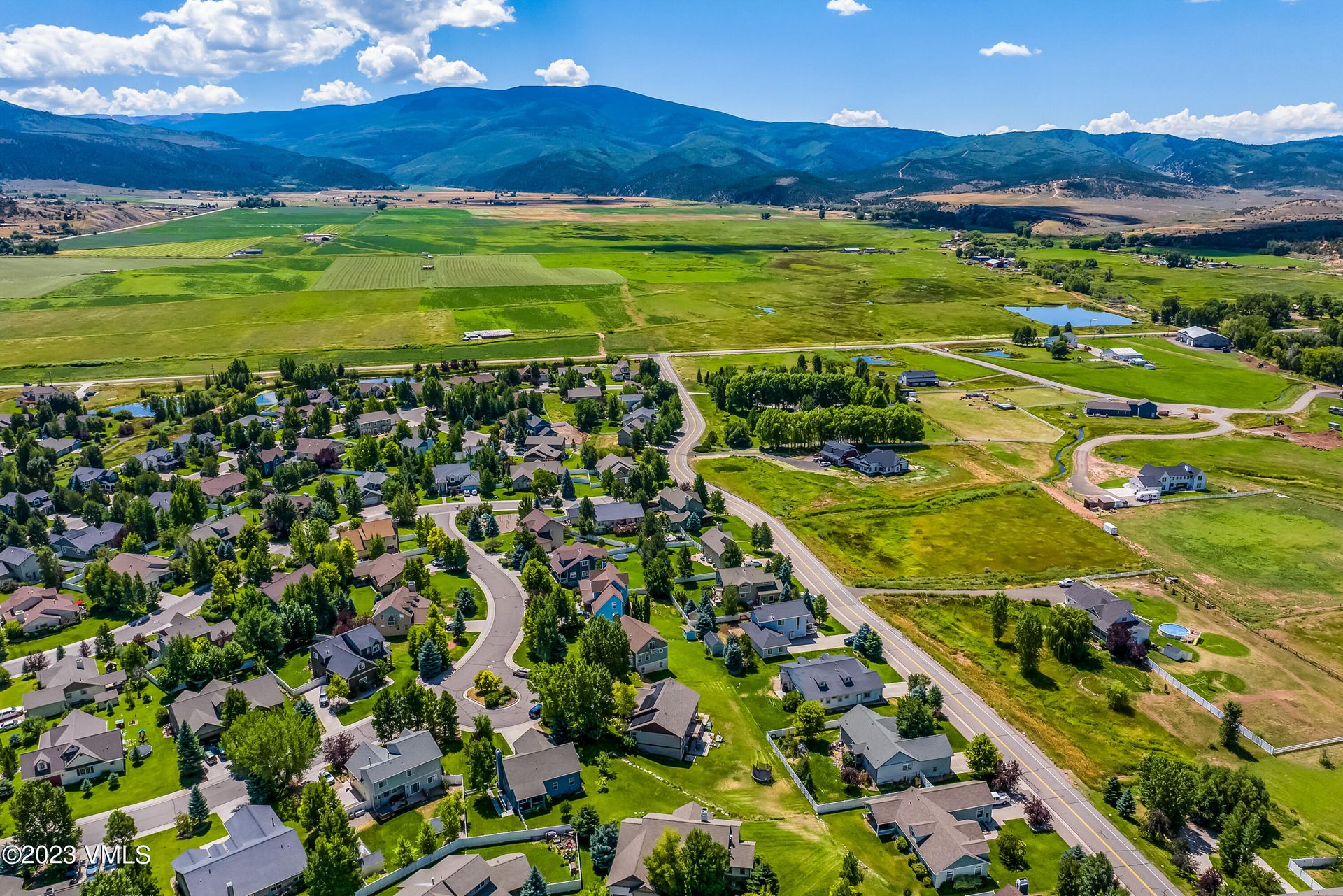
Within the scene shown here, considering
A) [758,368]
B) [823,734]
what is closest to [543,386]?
[758,368]

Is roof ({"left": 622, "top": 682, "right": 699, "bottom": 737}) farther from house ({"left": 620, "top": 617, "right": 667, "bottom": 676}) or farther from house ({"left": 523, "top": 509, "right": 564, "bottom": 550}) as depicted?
house ({"left": 523, "top": 509, "right": 564, "bottom": 550})

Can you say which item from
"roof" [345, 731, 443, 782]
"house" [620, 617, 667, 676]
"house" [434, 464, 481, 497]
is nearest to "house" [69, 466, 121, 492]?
"house" [434, 464, 481, 497]

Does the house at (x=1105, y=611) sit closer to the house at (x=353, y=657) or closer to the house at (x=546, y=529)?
the house at (x=546, y=529)

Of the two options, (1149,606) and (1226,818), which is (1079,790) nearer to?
(1226,818)

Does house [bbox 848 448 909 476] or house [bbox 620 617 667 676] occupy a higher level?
house [bbox 848 448 909 476]

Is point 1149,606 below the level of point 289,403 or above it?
below

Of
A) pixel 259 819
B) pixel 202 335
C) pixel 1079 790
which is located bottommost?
pixel 1079 790
